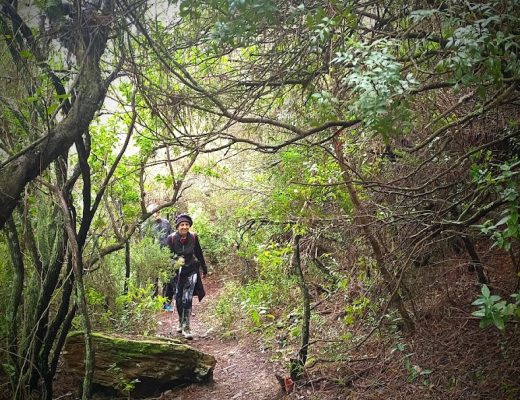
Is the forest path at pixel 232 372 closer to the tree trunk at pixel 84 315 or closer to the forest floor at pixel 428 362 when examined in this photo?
the forest floor at pixel 428 362

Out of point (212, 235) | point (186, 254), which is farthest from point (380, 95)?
point (212, 235)

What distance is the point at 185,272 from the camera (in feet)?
27.7

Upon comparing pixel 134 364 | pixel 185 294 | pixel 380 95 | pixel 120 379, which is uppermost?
pixel 380 95

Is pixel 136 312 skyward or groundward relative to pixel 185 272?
groundward

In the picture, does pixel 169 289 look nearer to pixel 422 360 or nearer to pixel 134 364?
pixel 134 364

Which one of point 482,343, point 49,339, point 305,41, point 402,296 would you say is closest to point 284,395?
point 402,296

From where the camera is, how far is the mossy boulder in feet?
18.7

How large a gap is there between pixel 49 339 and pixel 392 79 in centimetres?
439

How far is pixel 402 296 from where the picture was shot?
537 centimetres

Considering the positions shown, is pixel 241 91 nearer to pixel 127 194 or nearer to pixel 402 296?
pixel 402 296

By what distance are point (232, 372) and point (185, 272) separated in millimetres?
2378

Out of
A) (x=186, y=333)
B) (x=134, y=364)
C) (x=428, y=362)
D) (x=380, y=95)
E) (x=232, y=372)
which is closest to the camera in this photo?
(x=380, y=95)

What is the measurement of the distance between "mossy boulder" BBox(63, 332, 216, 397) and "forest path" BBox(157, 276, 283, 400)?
0.21 metres

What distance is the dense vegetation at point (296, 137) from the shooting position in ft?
9.32
